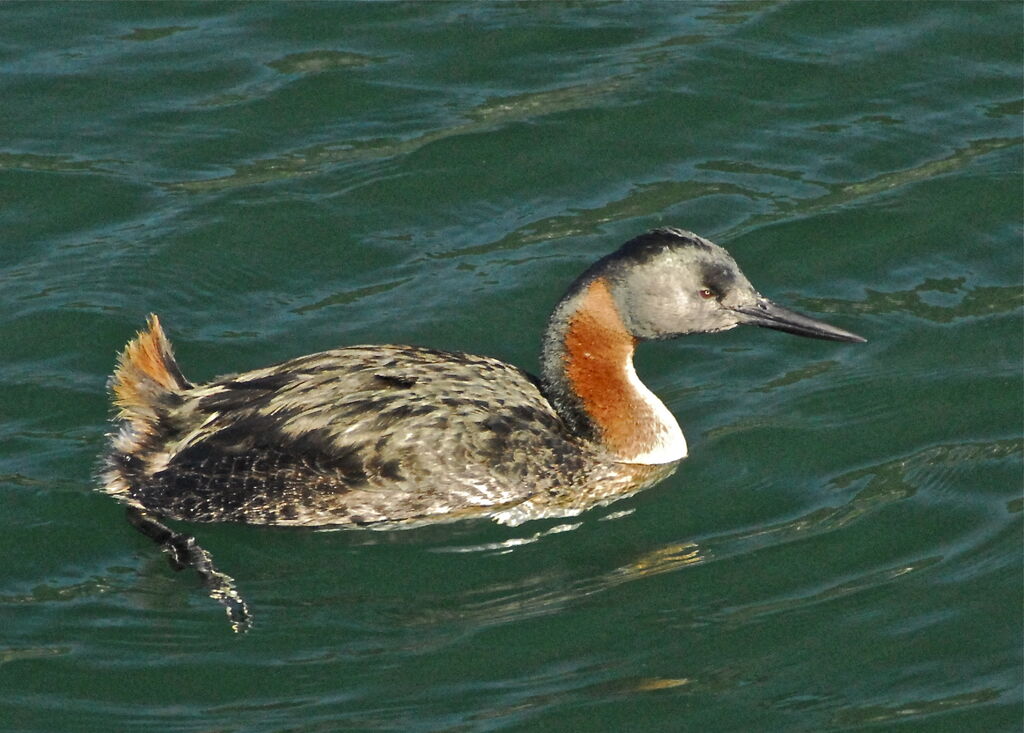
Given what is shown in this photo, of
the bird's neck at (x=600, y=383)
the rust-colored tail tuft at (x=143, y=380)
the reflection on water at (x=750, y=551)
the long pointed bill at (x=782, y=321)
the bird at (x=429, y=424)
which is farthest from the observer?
the long pointed bill at (x=782, y=321)

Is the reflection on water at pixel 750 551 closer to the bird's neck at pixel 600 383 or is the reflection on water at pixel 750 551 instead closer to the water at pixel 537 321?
the water at pixel 537 321

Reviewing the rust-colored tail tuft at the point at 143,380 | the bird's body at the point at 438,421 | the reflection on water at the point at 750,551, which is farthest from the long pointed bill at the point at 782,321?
the rust-colored tail tuft at the point at 143,380

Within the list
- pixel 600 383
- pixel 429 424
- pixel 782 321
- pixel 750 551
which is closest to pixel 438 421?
pixel 429 424

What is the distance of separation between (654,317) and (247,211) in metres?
3.35

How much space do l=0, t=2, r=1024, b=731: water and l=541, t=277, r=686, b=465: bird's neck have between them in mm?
257

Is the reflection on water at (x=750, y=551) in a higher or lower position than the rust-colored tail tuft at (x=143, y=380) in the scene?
lower

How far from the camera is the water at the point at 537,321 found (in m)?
7.09

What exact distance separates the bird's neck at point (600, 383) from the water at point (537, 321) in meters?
0.26

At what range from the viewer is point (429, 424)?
322 inches

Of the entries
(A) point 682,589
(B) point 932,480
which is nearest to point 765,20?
(B) point 932,480

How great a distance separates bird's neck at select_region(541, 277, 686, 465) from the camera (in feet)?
28.0

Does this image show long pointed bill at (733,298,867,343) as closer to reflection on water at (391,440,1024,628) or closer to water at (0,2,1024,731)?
water at (0,2,1024,731)

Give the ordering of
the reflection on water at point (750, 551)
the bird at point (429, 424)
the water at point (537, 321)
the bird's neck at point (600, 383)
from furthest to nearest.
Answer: the bird's neck at point (600, 383), the bird at point (429, 424), the reflection on water at point (750, 551), the water at point (537, 321)

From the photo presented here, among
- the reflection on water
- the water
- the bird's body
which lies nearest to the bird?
the bird's body
